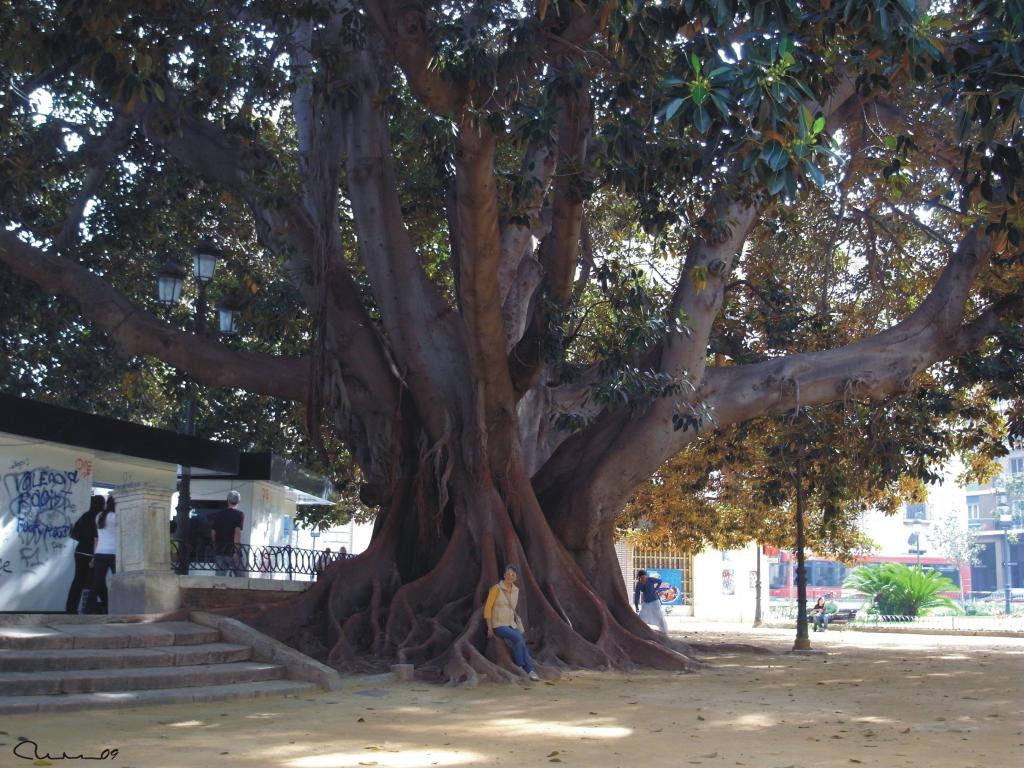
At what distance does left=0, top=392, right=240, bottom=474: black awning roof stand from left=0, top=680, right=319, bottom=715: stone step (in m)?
5.10

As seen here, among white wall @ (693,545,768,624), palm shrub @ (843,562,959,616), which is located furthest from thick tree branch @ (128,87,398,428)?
white wall @ (693,545,768,624)

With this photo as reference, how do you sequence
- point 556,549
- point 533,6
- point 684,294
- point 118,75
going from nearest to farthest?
1. point 118,75
2. point 533,6
3. point 556,549
4. point 684,294

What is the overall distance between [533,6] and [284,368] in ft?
18.1

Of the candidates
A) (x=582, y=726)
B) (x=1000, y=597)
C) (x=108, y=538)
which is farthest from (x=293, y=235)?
(x=1000, y=597)

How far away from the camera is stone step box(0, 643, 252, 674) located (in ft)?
28.2

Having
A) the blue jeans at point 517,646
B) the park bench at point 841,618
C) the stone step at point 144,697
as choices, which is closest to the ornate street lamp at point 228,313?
the blue jeans at point 517,646

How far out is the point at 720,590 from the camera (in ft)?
132

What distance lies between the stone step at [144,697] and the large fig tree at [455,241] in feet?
4.71

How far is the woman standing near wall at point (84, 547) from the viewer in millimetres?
12336

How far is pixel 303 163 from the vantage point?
13398 millimetres

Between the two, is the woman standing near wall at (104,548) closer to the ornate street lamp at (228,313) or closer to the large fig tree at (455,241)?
the large fig tree at (455,241)

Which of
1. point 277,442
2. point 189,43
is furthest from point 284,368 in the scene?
point 277,442

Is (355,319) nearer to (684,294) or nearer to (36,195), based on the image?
(684,294)

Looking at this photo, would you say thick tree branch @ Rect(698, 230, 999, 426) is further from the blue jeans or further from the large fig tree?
the blue jeans
